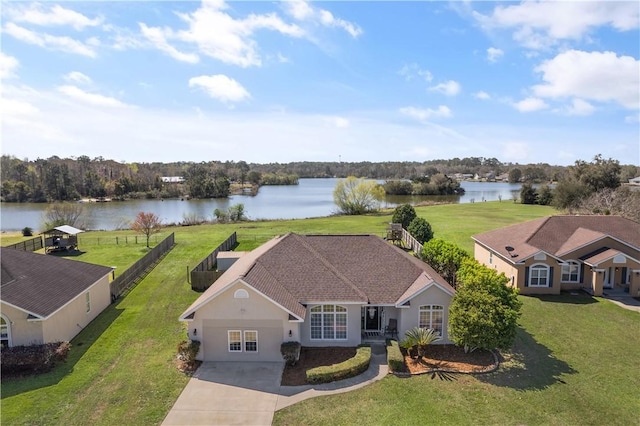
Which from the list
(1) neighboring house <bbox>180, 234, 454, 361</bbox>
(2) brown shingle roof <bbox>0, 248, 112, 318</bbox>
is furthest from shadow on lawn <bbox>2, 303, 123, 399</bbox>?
(1) neighboring house <bbox>180, 234, 454, 361</bbox>

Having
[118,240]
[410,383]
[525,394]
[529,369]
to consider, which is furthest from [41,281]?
[118,240]

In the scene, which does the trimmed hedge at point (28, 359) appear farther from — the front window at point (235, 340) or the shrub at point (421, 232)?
the shrub at point (421, 232)

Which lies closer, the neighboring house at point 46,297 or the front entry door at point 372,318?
the neighboring house at point 46,297

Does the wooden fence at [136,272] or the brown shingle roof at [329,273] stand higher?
the brown shingle roof at [329,273]

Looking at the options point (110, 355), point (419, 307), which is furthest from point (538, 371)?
point (110, 355)

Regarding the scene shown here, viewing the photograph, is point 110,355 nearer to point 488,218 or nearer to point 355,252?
point 355,252

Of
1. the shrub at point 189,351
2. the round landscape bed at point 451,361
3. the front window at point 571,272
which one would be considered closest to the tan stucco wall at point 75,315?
the shrub at point 189,351
